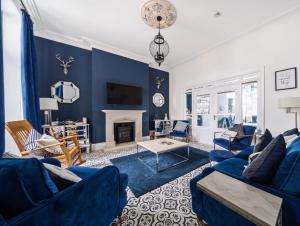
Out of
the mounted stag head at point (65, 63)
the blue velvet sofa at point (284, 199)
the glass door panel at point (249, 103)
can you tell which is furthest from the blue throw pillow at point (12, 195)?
the glass door panel at point (249, 103)

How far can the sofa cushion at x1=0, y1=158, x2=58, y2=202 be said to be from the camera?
0.70 m

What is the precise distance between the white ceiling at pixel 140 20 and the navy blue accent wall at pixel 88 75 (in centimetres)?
38

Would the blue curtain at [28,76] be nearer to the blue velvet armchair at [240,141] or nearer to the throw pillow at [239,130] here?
the blue velvet armchair at [240,141]

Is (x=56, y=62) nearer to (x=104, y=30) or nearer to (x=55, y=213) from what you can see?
(x=104, y=30)

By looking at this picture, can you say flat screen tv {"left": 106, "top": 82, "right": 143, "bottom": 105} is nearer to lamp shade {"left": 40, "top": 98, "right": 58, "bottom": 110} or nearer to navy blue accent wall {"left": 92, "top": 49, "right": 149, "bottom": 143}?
navy blue accent wall {"left": 92, "top": 49, "right": 149, "bottom": 143}

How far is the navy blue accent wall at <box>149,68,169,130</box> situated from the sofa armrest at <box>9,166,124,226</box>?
442cm

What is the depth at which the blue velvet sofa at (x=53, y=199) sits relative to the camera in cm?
66

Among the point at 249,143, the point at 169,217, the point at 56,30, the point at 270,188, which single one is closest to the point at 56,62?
the point at 56,30

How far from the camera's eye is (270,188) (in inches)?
38.6

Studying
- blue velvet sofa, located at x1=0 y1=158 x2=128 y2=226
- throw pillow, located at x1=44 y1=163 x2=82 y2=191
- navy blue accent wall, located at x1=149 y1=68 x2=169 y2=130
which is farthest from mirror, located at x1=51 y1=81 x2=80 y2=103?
blue velvet sofa, located at x1=0 y1=158 x2=128 y2=226

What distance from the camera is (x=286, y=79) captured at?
279cm

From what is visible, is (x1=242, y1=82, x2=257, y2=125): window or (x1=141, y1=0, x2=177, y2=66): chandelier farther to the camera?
(x1=242, y1=82, x2=257, y2=125): window

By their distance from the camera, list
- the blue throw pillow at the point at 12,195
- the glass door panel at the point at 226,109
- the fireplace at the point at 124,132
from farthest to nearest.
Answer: the fireplace at the point at 124,132
the glass door panel at the point at 226,109
the blue throw pillow at the point at 12,195

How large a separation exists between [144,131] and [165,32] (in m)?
3.32
